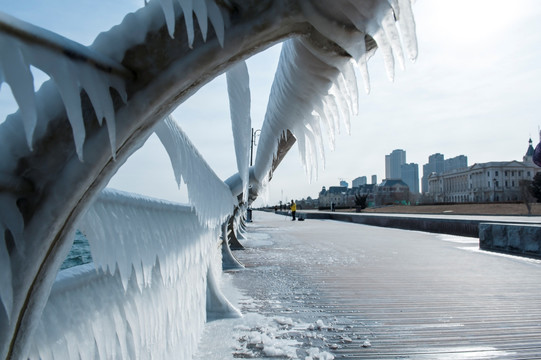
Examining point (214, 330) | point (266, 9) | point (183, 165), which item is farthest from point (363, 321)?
point (266, 9)

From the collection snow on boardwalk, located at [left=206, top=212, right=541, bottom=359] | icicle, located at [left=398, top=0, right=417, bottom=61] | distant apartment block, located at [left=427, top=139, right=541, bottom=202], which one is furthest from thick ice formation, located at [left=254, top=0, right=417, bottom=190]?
distant apartment block, located at [left=427, top=139, right=541, bottom=202]

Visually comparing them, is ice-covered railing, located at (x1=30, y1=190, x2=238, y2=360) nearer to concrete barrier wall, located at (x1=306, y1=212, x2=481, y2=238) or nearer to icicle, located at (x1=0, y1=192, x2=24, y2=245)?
icicle, located at (x1=0, y1=192, x2=24, y2=245)

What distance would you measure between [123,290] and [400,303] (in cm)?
456

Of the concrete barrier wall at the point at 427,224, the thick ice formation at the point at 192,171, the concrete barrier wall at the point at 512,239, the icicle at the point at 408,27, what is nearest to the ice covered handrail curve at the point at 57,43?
the thick ice formation at the point at 192,171

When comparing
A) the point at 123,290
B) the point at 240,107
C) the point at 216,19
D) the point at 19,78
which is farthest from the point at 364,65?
the point at 123,290

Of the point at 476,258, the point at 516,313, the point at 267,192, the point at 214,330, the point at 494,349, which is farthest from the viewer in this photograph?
the point at 476,258

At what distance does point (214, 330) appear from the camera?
451cm

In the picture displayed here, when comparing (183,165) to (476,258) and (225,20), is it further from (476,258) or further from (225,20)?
(476,258)

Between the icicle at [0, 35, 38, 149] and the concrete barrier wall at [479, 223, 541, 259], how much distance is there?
11343mm

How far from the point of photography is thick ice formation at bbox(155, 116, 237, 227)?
5.23 feet

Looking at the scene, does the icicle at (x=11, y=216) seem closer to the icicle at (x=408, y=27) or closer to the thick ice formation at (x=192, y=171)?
the thick ice formation at (x=192, y=171)

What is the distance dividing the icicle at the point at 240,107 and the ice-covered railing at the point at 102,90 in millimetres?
338

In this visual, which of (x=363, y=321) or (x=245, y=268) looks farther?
(x=245, y=268)

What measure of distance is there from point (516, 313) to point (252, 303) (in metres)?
3.35
